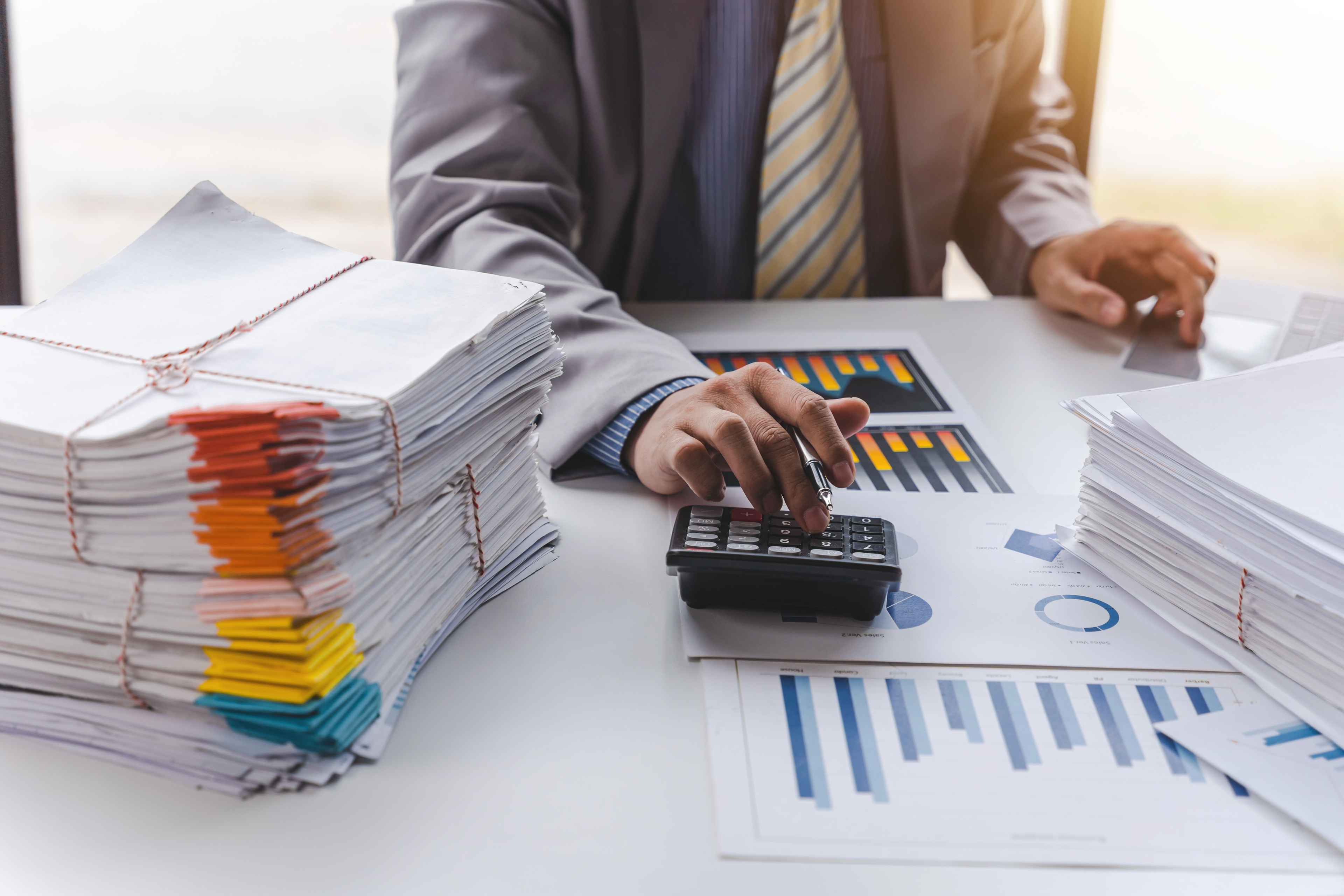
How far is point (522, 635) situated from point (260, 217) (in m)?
0.33

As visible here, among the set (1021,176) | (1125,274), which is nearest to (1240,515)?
(1125,274)

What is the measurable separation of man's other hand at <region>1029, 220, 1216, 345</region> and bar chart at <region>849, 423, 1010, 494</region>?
35 centimetres

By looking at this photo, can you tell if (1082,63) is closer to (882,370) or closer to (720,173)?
(720,173)

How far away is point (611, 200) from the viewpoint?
110cm

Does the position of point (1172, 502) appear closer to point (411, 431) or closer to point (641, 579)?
point (641, 579)

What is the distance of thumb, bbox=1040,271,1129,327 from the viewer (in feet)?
3.34

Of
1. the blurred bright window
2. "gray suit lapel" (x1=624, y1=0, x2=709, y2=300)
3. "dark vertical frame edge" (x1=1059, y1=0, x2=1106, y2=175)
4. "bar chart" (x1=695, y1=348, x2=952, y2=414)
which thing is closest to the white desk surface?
"bar chart" (x1=695, y1=348, x2=952, y2=414)

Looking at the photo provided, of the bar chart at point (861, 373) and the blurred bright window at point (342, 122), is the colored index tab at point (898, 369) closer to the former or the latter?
the bar chart at point (861, 373)

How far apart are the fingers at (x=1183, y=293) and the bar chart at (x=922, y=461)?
1.25 ft

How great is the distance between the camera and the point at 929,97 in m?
1.19

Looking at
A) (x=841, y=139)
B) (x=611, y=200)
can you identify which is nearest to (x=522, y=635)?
(x=611, y=200)

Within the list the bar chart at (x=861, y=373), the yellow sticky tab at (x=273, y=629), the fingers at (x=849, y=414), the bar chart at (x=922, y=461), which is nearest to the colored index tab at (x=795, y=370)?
the bar chart at (x=861, y=373)

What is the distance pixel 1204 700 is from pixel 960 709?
0.13 m

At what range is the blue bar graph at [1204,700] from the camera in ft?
1.61
